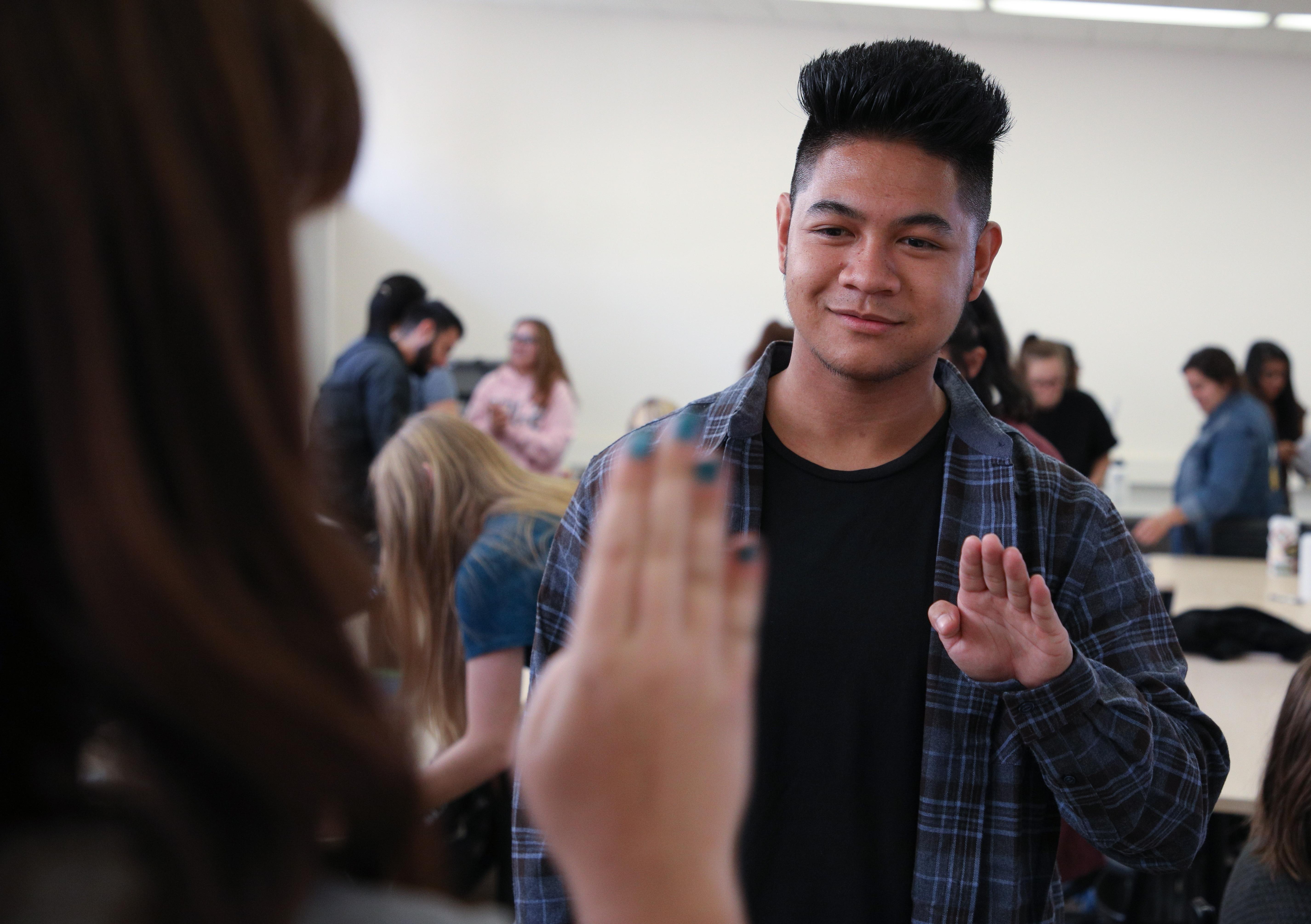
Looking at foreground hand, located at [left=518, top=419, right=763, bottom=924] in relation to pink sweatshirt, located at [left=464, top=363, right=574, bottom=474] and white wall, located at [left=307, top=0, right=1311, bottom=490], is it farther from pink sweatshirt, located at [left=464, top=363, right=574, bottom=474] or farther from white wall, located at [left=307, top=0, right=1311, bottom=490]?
white wall, located at [left=307, top=0, right=1311, bottom=490]

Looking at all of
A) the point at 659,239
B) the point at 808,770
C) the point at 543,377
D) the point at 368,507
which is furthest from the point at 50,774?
the point at 659,239

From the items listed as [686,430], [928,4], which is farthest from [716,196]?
[686,430]

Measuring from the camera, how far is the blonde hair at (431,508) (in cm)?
215

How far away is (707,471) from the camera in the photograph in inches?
19.8

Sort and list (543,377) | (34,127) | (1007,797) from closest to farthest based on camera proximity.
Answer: (34,127) → (1007,797) → (543,377)

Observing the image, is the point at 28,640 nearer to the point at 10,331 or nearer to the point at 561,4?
the point at 10,331

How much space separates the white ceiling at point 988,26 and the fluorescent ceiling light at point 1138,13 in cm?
12

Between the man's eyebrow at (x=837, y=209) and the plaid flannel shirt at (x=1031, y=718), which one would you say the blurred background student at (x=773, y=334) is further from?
the plaid flannel shirt at (x=1031, y=718)

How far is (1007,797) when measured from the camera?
3.89 feet

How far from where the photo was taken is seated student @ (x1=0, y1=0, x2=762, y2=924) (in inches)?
17.0

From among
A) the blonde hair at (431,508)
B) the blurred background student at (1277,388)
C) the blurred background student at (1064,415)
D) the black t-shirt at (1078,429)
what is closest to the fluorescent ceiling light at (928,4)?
the blurred background student at (1277,388)

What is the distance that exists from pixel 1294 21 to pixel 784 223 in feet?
20.6

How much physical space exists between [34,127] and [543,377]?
5045 mm

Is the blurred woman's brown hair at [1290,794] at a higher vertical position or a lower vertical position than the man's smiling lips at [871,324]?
lower
